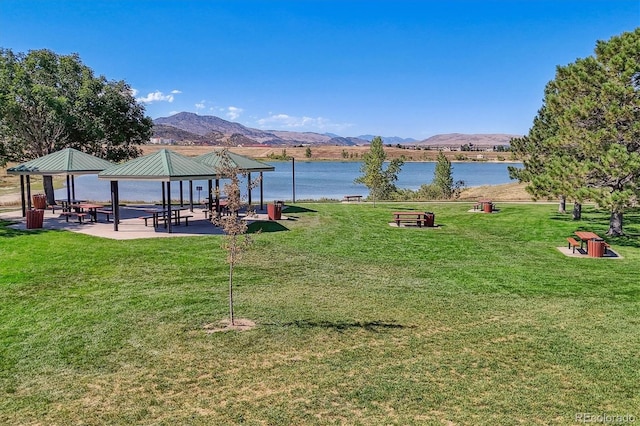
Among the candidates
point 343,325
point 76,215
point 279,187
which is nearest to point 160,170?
point 76,215

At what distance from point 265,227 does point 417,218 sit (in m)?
7.33

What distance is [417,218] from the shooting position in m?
22.3

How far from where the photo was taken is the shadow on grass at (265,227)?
18.7m

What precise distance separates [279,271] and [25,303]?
591 cm

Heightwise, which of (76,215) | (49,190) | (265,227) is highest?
(49,190)

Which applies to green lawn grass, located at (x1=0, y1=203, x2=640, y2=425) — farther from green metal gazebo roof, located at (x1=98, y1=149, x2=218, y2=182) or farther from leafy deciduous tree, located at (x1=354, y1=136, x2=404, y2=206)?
leafy deciduous tree, located at (x1=354, y1=136, x2=404, y2=206)

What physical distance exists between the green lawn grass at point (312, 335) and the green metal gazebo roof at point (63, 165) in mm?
4713

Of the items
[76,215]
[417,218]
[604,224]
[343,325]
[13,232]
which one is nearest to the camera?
[343,325]

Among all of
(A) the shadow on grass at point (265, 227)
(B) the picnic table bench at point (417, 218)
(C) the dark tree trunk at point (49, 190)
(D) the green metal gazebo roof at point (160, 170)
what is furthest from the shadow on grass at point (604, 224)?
(C) the dark tree trunk at point (49, 190)

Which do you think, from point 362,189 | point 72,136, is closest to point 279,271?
point 72,136

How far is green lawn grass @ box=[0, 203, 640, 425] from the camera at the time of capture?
6.01m

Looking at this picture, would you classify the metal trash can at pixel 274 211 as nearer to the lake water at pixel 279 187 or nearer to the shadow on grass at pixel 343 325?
the shadow on grass at pixel 343 325

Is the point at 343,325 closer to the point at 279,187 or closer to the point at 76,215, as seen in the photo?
the point at 76,215

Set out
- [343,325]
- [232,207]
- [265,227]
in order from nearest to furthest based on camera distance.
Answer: [232,207], [343,325], [265,227]
